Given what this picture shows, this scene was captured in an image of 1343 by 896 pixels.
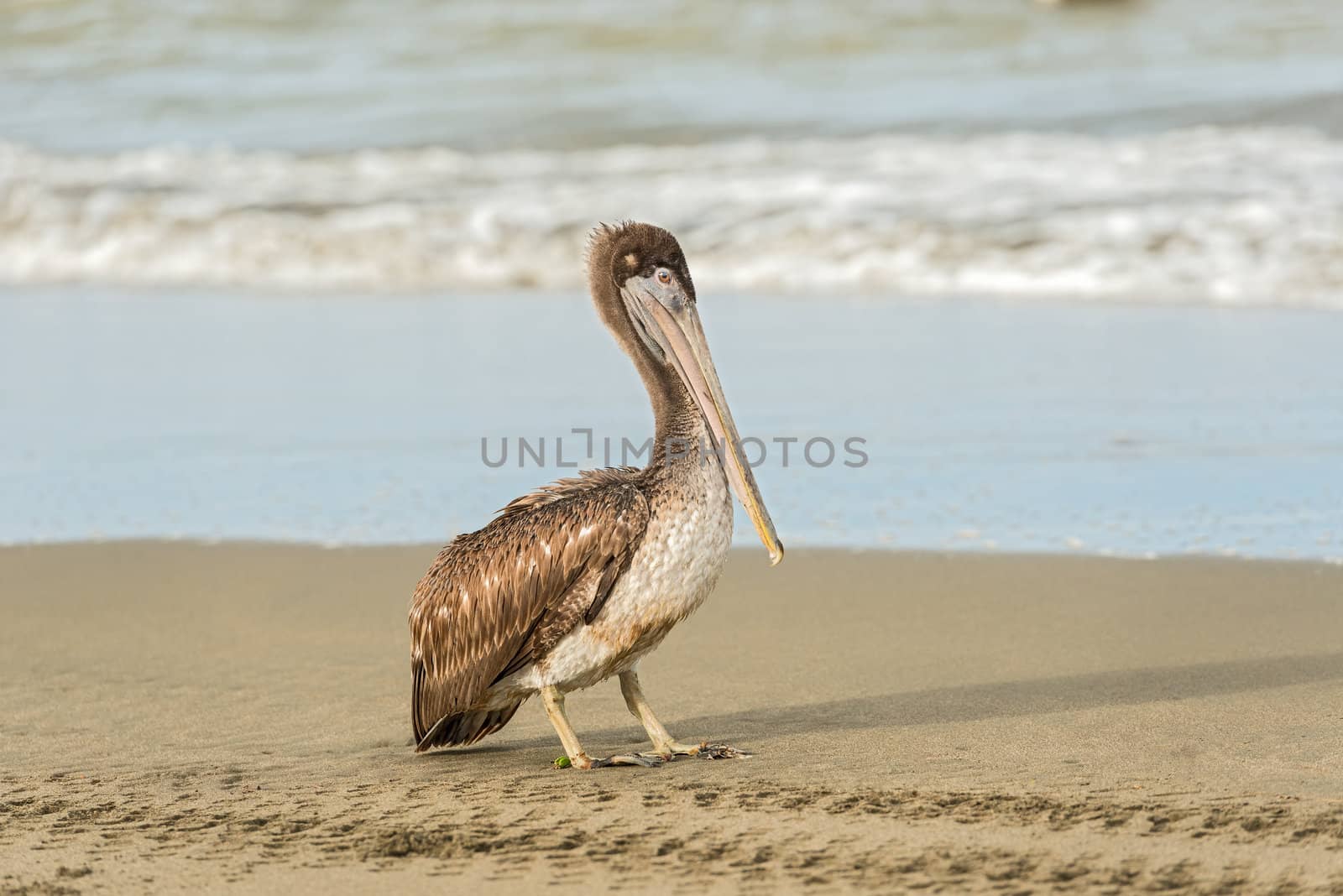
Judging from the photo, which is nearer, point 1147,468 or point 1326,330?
point 1147,468

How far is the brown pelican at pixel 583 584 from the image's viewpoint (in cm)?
381

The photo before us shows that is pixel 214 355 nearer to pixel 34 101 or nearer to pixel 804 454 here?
pixel 804 454

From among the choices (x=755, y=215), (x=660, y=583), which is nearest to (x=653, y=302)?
(x=660, y=583)

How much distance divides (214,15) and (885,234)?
13.5 meters

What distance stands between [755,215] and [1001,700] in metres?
9.45

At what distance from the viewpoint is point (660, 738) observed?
13.0 feet

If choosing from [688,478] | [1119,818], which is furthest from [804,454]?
[1119,818]

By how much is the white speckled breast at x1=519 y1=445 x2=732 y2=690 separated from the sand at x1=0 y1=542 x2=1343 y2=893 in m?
0.27

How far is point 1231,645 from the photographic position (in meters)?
4.80

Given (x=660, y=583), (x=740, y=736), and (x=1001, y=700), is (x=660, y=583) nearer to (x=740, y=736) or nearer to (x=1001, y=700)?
(x=740, y=736)

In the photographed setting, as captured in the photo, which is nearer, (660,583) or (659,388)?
(660,583)

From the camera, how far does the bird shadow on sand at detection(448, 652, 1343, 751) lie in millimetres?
4242

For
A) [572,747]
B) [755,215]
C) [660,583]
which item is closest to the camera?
[660,583]

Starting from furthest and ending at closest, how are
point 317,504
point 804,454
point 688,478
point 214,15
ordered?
point 214,15 → point 804,454 → point 317,504 → point 688,478
